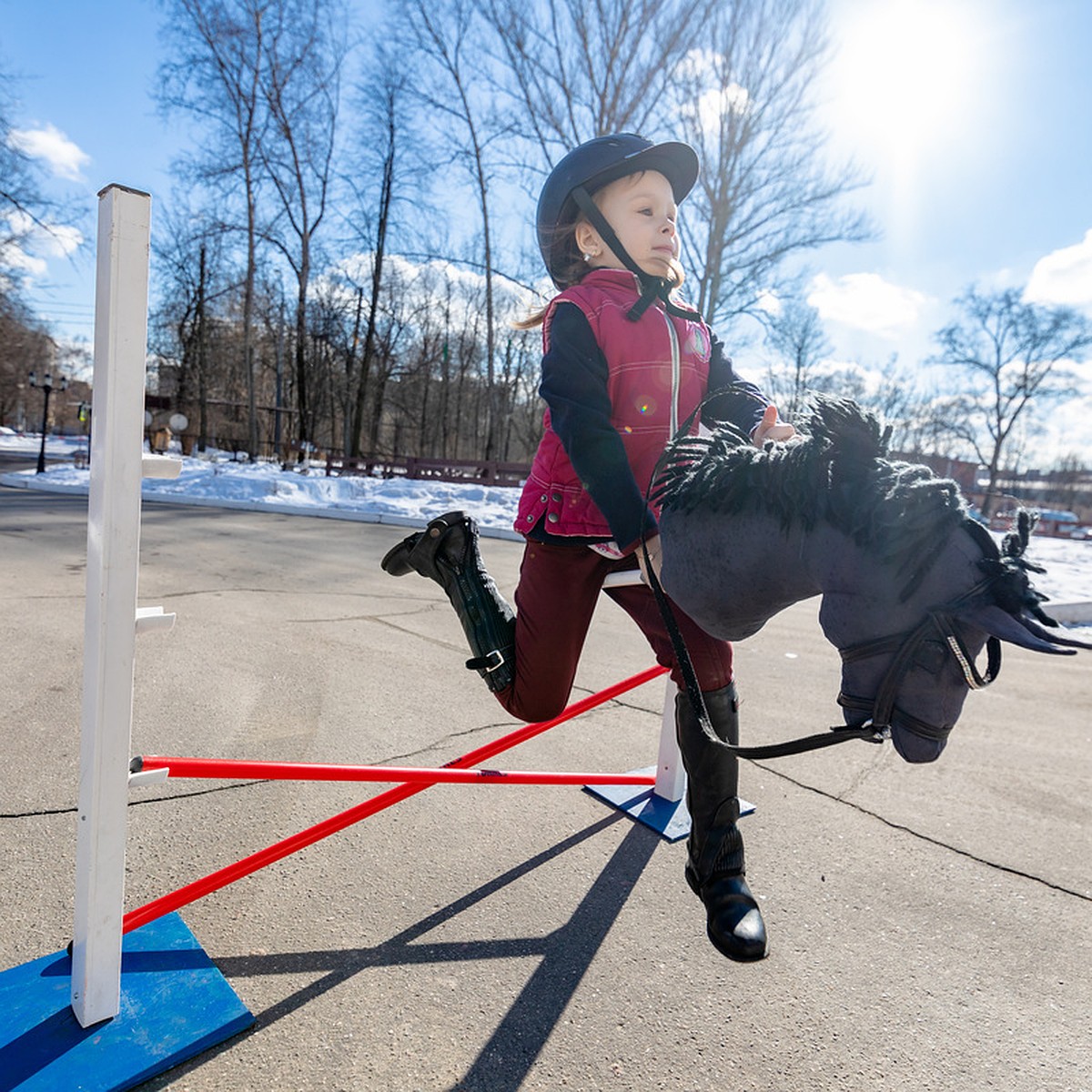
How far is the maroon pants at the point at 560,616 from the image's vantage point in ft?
5.90

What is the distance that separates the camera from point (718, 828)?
5.50ft

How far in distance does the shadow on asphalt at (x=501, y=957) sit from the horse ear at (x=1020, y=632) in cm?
121

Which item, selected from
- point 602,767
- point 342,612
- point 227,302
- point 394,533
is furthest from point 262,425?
point 602,767

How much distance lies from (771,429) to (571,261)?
0.72 metres

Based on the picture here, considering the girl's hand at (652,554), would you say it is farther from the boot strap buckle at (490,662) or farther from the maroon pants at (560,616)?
the boot strap buckle at (490,662)

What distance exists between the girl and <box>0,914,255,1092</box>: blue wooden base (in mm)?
907

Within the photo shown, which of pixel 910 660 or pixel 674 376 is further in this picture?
pixel 674 376

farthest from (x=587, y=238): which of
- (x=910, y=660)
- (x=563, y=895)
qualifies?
(x=563, y=895)

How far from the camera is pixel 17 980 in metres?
1.56

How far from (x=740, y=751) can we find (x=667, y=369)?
846mm

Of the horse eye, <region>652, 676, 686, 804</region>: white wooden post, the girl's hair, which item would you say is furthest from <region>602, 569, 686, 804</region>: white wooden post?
the horse eye

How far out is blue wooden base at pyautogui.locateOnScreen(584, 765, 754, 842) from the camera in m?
2.49

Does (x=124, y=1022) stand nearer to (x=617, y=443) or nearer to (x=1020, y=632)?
(x=617, y=443)

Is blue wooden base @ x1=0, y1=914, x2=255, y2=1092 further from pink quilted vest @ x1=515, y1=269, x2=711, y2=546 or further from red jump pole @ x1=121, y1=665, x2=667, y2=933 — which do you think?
pink quilted vest @ x1=515, y1=269, x2=711, y2=546
